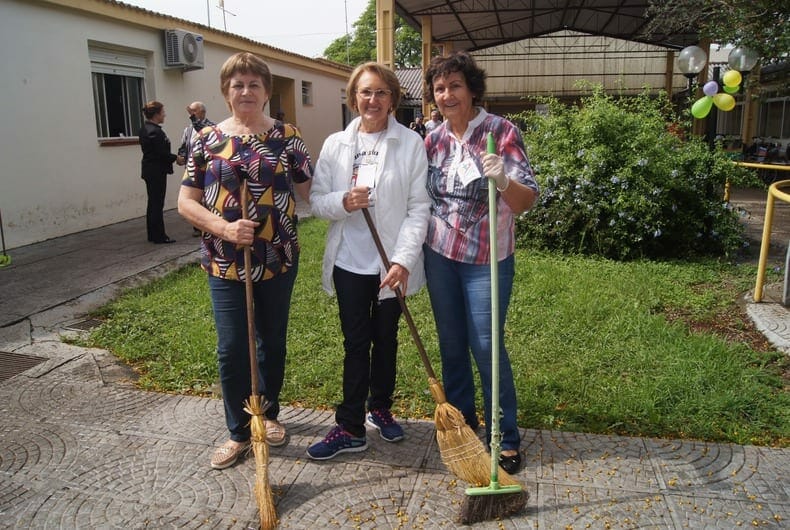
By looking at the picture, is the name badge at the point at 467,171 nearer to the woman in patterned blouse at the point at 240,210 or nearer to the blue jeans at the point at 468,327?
the blue jeans at the point at 468,327

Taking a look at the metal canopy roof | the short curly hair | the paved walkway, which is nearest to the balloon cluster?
the paved walkway

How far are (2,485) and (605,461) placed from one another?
9.54ft

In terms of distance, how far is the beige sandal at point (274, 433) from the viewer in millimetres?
3332

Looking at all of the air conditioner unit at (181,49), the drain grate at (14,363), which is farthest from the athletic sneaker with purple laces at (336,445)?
the air conditioner unit at (181,49)

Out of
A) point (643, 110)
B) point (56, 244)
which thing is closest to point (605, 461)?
point (643, 110)

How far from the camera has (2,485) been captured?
3016 mm

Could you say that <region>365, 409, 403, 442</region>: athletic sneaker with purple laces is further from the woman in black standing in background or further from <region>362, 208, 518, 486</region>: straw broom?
the woman in black standing in background

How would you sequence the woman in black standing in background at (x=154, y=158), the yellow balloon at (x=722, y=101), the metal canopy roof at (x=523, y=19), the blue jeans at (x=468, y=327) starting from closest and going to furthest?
the blue jeans at (x=468, y=327)
the woman in black standing in background at (x=154, y=158)
the yellow balloon at (x=722, y=101)
the metal canopy roof at (x=523, y=19)

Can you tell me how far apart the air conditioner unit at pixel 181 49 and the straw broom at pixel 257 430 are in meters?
9.38

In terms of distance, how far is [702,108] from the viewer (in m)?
8.34

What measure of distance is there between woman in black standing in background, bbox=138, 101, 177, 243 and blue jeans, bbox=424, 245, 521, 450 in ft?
20.6

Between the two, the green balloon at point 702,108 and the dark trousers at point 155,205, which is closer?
the green balloon at point 702,108

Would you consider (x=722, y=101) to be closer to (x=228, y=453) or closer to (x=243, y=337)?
(x=243, y=337)

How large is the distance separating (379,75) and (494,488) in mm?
1906
